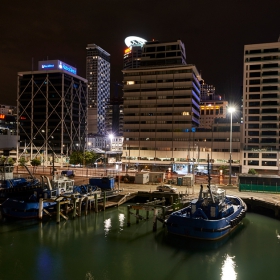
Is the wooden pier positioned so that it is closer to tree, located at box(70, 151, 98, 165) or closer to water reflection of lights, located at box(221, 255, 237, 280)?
water reflection of lights, located at box(221, 255, 237, 280)

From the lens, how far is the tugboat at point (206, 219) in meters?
30.3

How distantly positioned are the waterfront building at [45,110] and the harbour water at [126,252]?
101755 millimetres

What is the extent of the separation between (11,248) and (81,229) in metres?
8.53

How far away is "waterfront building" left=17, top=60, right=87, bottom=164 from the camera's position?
135 m

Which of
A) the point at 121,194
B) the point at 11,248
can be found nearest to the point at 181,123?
the point at 121,194

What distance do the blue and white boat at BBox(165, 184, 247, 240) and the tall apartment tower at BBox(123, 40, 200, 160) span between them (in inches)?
2592

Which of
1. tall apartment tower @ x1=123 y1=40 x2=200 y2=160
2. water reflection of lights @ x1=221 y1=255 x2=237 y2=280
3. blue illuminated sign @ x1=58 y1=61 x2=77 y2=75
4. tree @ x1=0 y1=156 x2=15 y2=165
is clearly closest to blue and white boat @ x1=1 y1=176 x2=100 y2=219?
water reflection of lights @ x1=221 y1=255 x2=237 y2=280

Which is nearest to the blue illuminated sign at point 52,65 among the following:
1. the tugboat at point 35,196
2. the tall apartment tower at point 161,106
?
the tall apartment tower at point 161,106

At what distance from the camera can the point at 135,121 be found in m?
106

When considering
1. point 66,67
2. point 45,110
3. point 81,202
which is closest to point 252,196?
point 81,202

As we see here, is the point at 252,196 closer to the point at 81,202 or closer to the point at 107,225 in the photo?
the point at 107,225

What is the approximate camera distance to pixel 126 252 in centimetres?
2752

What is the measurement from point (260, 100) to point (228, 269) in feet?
262

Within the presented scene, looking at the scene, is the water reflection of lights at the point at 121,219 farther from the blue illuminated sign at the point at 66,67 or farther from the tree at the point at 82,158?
the blue illuminated sign at the point at 66,67
